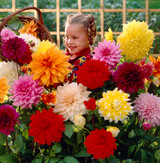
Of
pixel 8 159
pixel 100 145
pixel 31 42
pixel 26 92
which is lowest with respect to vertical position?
pixel 8 159

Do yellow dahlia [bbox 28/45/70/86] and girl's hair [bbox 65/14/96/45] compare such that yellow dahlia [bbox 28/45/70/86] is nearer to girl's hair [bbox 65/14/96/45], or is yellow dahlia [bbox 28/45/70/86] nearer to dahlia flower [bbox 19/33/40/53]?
dahlia flower [bbox 19/33/40/53]

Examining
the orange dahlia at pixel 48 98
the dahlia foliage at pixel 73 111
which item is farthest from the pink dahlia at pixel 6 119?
the orange dahlia at pixel 48 98

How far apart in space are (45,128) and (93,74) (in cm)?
23

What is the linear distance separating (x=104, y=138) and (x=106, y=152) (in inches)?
1.6

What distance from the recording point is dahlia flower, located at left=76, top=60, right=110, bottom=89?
1.01 m

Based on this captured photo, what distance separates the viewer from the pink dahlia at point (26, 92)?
1017 millimetres

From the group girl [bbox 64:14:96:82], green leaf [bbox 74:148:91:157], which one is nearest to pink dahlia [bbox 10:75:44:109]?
green leaf [bbox 74:148:91:157]

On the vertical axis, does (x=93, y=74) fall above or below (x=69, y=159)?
above

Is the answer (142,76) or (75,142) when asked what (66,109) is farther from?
(142,76)

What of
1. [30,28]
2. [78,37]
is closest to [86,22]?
[78,37]

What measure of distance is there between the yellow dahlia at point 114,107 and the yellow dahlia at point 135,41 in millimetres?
294

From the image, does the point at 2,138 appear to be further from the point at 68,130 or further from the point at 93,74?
the point at 93,74

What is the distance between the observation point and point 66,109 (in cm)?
106

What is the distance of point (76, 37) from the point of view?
Result: 1689 millimetres
